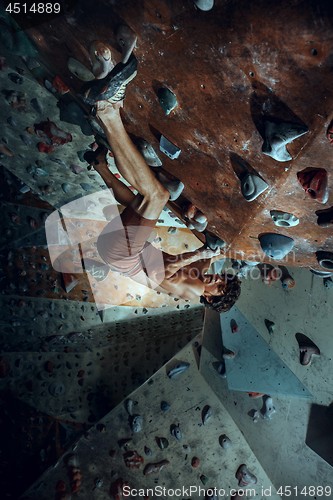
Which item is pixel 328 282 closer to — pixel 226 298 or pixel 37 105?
pixel 226 298

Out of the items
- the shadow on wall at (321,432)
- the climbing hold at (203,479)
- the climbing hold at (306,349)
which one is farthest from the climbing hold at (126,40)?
the climbing hold at (203,479)

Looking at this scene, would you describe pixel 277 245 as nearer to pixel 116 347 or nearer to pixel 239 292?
pixel 239 292

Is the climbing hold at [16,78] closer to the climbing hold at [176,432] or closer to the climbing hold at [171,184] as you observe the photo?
the climbing hold at [171,184]

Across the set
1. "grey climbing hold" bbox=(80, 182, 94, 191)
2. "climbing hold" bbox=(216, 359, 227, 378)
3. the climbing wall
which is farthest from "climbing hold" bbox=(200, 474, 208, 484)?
"grey climbing hold" bbox=(80, 182, 94, 191)

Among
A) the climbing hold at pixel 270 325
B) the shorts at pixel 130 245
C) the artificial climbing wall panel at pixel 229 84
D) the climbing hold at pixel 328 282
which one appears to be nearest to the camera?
the artificial climbing wall panel at pixel 229 84

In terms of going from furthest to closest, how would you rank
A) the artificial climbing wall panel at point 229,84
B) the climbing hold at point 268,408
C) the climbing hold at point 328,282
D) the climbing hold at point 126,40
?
the climbing hold at point 268,408
the climbing hold at point 328,282
the climbing hold at point 126,40
the artificial climbing wall panel at point 229,84

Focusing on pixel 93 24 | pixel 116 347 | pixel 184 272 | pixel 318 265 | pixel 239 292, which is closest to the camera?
pixel 93 24

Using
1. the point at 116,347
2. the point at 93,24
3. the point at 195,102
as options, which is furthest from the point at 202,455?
the point at 93,24

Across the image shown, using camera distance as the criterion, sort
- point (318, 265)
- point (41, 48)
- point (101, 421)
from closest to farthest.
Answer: point (41, 48) < point (318, 265) < point (101, 421)
